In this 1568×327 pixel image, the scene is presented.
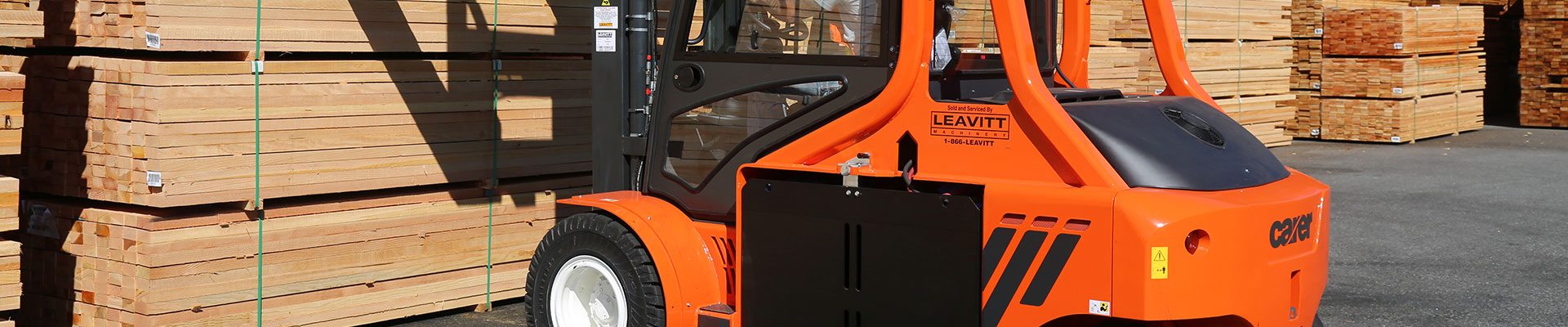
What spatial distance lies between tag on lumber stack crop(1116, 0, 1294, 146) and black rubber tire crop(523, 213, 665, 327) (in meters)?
7.87

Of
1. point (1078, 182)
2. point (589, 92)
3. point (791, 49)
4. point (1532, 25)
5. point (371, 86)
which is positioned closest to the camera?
point (1078, 182)

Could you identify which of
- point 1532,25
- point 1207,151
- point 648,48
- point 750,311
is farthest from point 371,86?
point 1532,25

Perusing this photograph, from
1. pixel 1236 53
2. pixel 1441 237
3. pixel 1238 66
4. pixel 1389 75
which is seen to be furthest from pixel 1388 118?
pixel 1441 237

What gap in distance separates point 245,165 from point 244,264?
41cm

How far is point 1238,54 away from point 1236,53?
3 centimetres

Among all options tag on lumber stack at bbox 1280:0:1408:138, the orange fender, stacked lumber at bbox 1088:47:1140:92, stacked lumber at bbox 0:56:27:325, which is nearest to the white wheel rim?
the orange fender

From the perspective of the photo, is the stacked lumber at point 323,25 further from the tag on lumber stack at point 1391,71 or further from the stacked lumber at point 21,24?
the tag on lumber stack at point 1391,71

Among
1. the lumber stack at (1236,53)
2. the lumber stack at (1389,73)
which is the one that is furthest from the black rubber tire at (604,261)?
the lumber stack at (1389,73)

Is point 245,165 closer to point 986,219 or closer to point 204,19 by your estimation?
point 204,19

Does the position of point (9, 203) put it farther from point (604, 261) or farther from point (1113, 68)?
point (1113, 68)

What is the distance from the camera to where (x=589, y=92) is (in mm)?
7441

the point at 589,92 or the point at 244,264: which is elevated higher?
the point at 589,92

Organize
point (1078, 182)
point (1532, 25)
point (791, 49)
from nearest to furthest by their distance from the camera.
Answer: point (1078, 182) < point (791, 49) < point (1532, 25)

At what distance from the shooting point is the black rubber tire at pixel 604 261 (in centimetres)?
555
